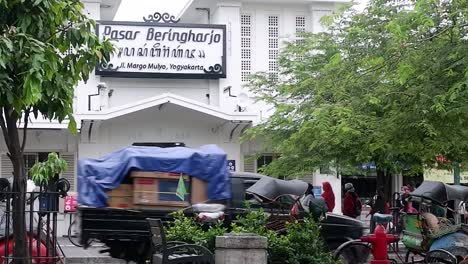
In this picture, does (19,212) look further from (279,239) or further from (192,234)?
(279,239)

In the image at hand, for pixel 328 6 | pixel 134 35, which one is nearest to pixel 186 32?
pixel 134 35

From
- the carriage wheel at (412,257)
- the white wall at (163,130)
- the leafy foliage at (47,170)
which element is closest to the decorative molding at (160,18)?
the white wall at (163,130)

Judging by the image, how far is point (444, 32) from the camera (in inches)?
392

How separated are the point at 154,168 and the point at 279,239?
417cm

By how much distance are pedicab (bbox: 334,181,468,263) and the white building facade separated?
1041 centimetres

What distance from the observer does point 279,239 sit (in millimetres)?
12078

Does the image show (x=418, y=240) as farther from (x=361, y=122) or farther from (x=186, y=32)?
(x=186, y=32)

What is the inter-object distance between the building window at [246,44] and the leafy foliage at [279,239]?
1413cm

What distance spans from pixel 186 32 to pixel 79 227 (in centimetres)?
1142

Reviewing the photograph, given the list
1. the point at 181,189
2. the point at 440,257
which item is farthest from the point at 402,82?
the point at 181,189

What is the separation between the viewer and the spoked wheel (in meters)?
13.0

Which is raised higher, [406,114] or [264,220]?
[406,114]

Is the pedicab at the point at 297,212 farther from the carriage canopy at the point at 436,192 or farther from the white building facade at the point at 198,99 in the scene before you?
the white building facade at the point at 198,99

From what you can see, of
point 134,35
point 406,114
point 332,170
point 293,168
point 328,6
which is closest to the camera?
point 406,114
